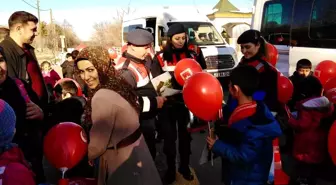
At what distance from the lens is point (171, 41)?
12.7ft

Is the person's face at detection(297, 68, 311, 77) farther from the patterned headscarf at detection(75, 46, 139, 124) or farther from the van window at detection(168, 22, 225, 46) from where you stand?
the van window at detection(168, 22, 225, 46)

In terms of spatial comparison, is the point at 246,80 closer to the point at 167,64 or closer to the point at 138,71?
the point at 138,71

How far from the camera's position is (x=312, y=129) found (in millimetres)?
3047

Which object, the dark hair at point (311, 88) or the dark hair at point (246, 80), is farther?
the dark hair at point (311, 88)

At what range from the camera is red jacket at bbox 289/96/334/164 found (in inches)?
115

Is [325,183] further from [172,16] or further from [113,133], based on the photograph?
[172,16]

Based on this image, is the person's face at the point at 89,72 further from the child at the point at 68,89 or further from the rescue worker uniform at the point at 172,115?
the child at the point at 68,89

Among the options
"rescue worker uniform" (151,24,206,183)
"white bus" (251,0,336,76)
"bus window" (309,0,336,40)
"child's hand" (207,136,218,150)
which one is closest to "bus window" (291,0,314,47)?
"white bus" (251,0,336,76)

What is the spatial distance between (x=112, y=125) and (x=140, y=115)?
3.31ft

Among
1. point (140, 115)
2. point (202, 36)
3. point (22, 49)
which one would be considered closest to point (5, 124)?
point (140, 115)

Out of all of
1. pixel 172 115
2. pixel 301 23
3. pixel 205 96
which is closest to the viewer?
pixel 205 96

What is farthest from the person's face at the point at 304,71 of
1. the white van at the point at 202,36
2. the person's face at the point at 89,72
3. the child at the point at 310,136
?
the white van at the point at 202,36

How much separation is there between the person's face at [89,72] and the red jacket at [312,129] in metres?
1.93

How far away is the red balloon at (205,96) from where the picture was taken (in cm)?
269
